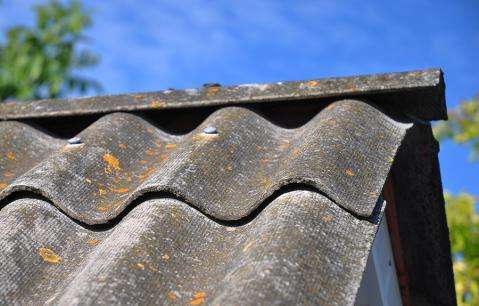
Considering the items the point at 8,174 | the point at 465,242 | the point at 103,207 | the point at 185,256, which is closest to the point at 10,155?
the point at 8,174

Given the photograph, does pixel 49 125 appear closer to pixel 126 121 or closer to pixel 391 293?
pixel 126 121

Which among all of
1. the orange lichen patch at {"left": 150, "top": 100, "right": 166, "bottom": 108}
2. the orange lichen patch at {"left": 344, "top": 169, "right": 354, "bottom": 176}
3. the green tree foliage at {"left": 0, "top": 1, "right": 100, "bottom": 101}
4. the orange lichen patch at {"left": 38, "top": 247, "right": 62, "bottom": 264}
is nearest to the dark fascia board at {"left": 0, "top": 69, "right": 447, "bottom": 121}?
the orange lichen patch at {"left": 150, "top": 100, "right": 166, "bottom": 108}

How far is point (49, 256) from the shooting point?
6.53 ft

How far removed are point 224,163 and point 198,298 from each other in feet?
2.16

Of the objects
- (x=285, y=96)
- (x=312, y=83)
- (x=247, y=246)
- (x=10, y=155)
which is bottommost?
(x=10, y=155)

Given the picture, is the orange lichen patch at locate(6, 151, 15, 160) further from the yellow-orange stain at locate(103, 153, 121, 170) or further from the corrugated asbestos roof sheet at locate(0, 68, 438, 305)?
the yellow-orange stain at locate(103, 153, 121, 170)

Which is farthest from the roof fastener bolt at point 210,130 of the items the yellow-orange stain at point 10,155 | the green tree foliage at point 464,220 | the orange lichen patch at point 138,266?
the green tree foliage at point 464,220

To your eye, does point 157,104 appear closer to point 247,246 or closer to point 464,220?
point 247,246

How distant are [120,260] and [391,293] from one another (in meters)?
1.69

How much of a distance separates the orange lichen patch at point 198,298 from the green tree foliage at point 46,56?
21189 mm

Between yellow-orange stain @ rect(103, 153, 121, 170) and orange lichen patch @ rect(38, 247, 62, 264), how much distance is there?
49cm

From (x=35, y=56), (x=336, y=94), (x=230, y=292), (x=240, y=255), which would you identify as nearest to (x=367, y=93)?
(x=336, y=94)

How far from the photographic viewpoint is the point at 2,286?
1.84 metres

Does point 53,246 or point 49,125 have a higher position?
point 49,125
